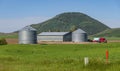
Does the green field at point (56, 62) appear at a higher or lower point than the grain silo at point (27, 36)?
lower

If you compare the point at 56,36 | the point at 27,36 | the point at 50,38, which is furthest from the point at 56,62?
the point at 50,38

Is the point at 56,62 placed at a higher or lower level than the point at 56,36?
lower

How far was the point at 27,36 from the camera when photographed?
8831 cm

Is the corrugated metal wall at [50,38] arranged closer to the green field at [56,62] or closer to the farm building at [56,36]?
the farm building at [56,36]

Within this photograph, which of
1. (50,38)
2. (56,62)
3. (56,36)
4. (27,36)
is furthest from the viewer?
(50,38)

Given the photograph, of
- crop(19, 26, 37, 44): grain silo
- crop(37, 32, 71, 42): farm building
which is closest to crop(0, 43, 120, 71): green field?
crop(19, 26, 37, 44): grain silo

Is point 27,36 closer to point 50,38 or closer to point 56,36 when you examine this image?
point 56,36

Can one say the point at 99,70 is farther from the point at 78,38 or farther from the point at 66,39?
the point at 66,39

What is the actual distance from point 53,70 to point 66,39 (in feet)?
306

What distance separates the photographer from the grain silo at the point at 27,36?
88.0 m

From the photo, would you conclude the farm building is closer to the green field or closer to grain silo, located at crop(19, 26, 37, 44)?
grain silo, located at crop(19, 26, 37, 44)

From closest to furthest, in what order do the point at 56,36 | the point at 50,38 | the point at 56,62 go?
1. the point at 56,62
2. the point at 56,36
3. the point at 50,38

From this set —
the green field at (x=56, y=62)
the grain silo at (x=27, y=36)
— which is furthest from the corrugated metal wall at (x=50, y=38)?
the green field at (x=56, y=62)

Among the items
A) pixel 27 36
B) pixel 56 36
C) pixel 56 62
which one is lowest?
pixel 56 62
